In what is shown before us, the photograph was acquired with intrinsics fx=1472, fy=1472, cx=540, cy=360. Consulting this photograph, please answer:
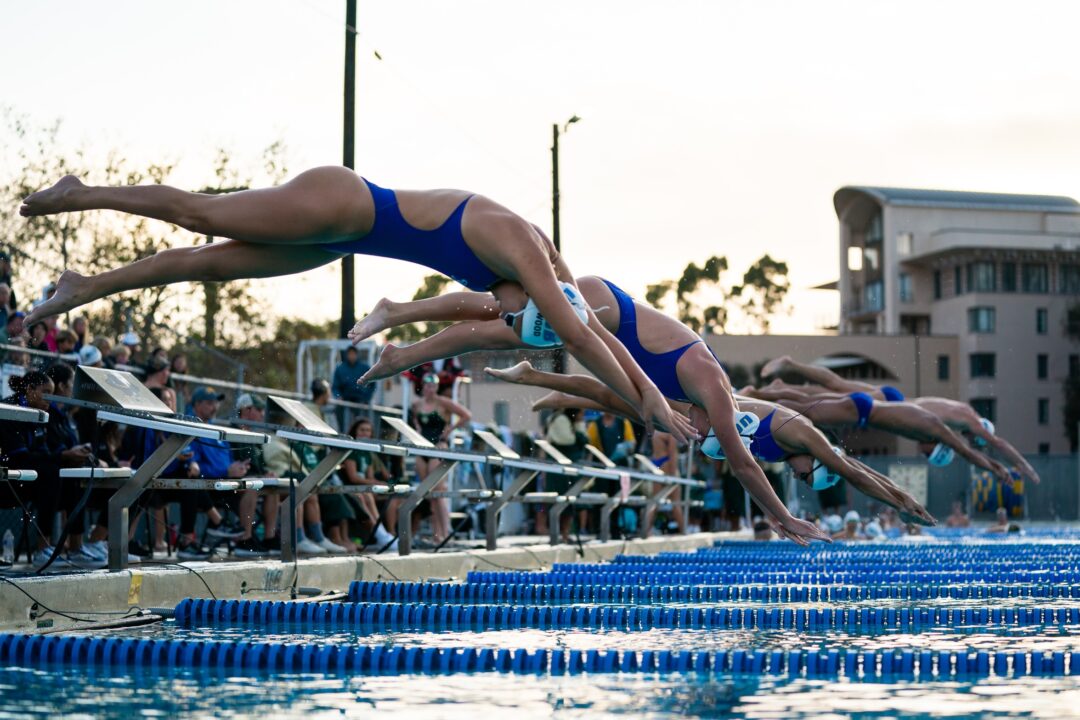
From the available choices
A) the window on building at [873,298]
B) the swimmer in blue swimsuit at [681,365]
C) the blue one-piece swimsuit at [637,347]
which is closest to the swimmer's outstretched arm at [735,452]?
the swimmer in blue swimsuit at [681,365]

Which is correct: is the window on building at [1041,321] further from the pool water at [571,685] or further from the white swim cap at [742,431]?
the pool water at [571,685]

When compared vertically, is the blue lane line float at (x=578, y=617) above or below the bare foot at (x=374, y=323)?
below

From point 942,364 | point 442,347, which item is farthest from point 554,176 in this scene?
point 942,364

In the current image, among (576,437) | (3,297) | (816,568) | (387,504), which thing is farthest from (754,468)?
(576,437)

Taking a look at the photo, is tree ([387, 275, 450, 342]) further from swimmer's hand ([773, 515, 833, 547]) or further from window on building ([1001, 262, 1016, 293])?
swimmer's hand ([773, 515, 833, 547])

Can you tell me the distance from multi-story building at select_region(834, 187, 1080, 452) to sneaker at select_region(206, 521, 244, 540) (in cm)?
4695

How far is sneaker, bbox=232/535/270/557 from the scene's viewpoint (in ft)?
35.5

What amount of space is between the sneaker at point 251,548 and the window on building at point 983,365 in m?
49.7

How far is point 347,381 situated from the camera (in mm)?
15797

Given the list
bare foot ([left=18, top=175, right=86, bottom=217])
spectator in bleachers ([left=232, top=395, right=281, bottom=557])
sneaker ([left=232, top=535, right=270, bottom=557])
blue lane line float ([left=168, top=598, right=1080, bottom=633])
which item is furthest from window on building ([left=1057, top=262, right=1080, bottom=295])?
bare foot ([left=18, top=175, right=86, bottom=217])

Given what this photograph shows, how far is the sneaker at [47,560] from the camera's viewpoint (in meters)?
8.79

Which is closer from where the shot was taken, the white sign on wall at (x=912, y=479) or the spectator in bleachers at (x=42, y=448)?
the spectator in bleachers at (x=42, y=448)

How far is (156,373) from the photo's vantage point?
10.8 m

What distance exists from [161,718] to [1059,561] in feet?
35.3
